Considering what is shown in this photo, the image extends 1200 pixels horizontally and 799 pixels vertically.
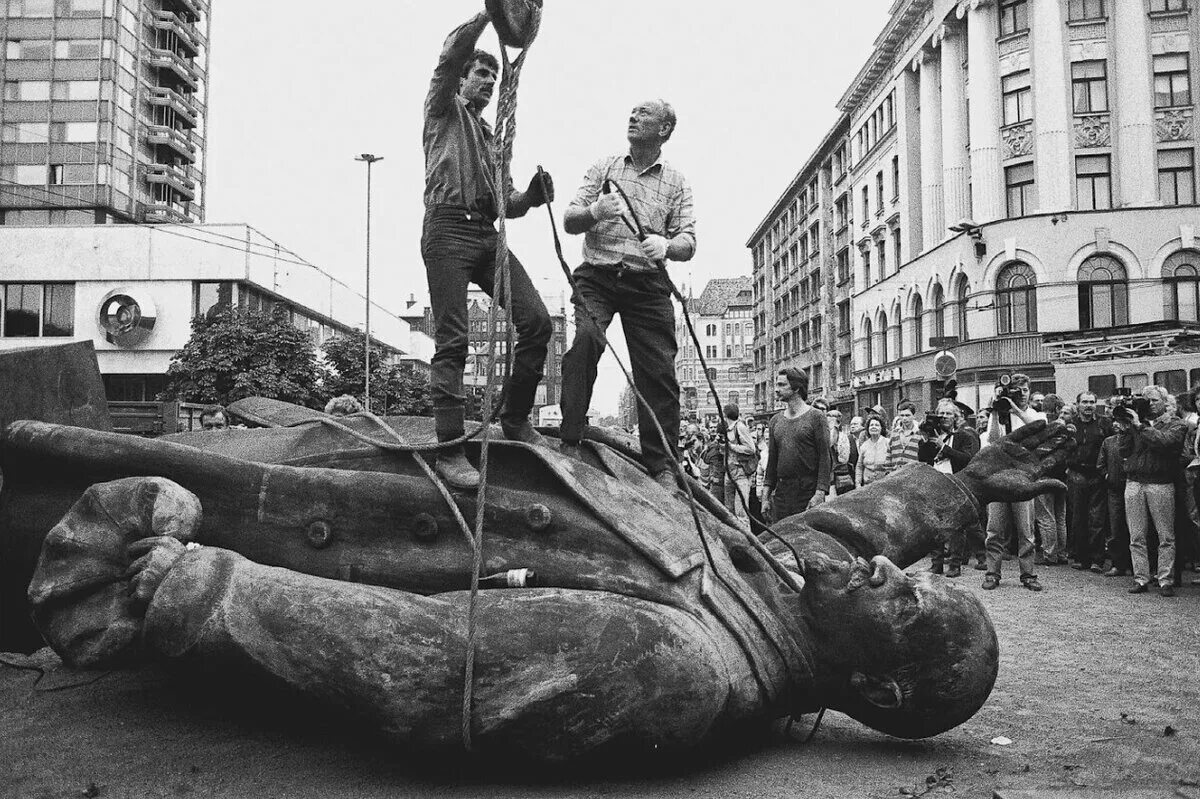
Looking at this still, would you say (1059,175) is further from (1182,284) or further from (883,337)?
(883,337)

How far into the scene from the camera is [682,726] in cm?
373

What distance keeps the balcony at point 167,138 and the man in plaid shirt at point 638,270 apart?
66.7 meters

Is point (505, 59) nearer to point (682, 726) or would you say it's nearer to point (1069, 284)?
point (682, 726)

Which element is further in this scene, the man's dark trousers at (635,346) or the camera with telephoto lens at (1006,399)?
the camera with telephoto lens at (1006,399)

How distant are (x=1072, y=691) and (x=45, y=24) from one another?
67.7 m

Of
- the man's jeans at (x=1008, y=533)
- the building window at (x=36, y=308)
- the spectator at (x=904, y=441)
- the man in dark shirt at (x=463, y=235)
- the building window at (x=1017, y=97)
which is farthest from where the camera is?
the building window at (x=36, y=308)

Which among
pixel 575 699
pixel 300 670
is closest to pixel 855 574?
pixel 575 699

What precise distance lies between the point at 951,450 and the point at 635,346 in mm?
7332

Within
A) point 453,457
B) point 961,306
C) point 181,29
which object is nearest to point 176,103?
point 181,29

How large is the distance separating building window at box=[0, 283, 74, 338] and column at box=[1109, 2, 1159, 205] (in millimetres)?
44139

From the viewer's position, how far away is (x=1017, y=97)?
124 feet

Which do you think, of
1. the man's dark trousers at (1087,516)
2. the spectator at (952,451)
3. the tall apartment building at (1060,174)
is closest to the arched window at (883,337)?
the tall apartment building at (1060,174)

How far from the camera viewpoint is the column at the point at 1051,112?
3600 cm

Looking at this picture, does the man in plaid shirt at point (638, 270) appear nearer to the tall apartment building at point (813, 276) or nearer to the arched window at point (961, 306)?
the arched window at point (961, 306)
